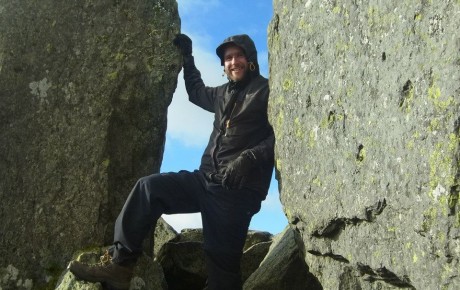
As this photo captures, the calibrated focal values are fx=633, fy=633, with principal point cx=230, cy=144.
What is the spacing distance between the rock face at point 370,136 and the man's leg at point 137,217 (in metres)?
1.81

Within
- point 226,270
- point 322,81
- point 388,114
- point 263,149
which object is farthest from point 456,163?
point 226,270

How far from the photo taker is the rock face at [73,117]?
10.5 meters

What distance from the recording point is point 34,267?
10.4m

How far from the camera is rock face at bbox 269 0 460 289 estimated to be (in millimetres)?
5879

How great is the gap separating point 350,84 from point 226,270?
362 cm

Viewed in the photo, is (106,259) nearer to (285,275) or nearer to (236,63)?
(285,275)

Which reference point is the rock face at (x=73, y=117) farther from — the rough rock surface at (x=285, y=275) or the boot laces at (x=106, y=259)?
the rough rock surface at (x=285, y=275)

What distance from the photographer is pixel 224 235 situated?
369 inches

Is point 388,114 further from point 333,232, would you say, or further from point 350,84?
point 333,232

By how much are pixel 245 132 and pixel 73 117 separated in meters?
3.04

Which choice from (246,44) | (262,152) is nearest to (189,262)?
(262,152)

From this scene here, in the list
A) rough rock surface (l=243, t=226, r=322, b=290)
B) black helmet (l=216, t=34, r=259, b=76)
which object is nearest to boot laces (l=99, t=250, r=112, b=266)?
rough rock surface (l=243, t=226, r=322, b=290)

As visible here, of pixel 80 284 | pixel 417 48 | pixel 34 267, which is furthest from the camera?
pixel 34 267

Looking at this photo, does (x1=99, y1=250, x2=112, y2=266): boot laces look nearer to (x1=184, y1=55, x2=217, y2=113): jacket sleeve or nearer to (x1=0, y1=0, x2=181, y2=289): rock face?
(x1=0, y1=0, x2=181, y2=289): rock face
